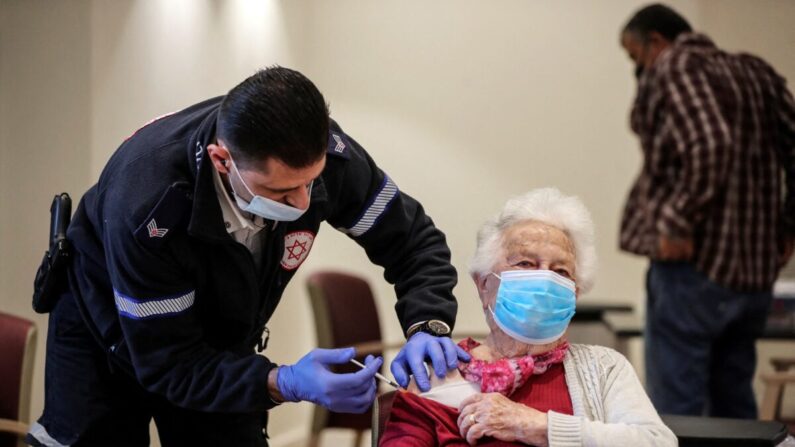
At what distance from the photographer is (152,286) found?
5.46ft

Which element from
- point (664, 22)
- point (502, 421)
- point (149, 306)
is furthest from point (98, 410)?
point (664, 22)

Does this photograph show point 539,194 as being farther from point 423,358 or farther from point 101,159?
point 101,159

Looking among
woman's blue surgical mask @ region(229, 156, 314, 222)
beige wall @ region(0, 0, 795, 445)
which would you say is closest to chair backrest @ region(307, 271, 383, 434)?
beige wall @ region(0, 0, 795, 445)

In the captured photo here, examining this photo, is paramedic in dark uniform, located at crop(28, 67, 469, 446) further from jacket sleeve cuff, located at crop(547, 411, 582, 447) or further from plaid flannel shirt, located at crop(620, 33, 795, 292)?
plaid flannel shirt, located at crop(620, 33, 795, 292)

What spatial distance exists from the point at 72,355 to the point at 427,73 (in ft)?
9.19

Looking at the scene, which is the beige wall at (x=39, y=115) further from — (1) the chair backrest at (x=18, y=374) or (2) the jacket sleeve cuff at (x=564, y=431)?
(2) the jacket sleeve cuff at (x=564, y=431)

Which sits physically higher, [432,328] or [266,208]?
[266,208]

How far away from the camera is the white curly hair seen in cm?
195

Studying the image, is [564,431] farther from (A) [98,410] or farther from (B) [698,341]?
(B) [698,341]

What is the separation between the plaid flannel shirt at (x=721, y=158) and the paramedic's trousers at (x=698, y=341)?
60mm

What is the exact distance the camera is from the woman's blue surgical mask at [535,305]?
1.85 metres

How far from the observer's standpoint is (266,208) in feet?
5.41

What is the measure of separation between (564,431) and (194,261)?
737 mm

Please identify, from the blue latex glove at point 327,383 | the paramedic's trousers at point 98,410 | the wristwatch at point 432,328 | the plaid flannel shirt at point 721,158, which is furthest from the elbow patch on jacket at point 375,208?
the plaid flannel shirt at point 721,158
